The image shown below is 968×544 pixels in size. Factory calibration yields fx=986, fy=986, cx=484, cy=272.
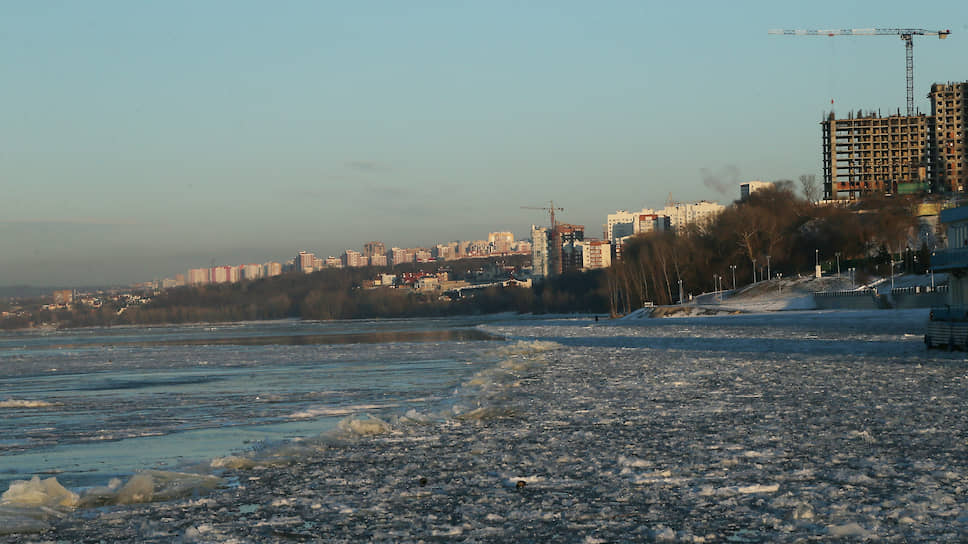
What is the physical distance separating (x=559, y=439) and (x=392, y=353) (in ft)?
103

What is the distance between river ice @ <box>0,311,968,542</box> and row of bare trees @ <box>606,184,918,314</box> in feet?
320

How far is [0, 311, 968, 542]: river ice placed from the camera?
857 centimetres

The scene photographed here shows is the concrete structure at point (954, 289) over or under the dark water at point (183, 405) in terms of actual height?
over

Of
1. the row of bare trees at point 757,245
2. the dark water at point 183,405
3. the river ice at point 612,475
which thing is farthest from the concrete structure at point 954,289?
the row of bare trees at point 757,245

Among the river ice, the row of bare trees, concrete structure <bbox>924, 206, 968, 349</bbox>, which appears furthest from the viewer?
the row of bare trees

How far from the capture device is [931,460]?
11.0 m

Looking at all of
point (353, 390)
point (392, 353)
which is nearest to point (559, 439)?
point (353, 390)

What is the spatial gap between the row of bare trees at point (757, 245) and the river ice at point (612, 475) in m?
97.6

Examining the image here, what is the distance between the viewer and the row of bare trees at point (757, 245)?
112812 mm

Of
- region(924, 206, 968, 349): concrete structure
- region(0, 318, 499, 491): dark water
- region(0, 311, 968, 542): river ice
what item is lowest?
region(0, 318, 499, 491): dark water

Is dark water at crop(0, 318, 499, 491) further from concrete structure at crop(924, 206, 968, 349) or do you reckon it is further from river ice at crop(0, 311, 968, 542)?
concrete structure at crop(924, 206, 968, 349)

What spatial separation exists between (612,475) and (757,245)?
11398 centimetres

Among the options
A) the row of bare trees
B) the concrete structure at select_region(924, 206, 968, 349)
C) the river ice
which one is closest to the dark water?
the river ice

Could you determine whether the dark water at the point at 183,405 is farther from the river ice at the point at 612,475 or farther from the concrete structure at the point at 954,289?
the concrete structure at the point at 954,289
